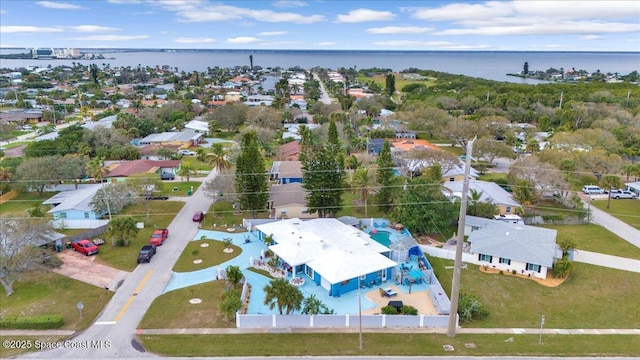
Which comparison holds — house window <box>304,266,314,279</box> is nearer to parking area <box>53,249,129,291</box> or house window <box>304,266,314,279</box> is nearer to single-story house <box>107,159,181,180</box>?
parking area <box>53,249,129,291</box>

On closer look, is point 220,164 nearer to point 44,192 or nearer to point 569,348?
point 44,192

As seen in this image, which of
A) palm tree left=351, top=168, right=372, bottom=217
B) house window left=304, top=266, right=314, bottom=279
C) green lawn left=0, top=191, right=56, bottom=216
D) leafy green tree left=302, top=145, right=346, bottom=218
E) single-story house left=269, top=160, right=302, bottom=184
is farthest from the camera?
single-story house left=269, top=160, right=302, bottom=184

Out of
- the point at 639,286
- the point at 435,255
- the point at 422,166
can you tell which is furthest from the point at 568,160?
the point at 435,255

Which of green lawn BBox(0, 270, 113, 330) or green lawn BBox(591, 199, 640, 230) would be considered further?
green lawn BBox(591, 199, 640, 230)

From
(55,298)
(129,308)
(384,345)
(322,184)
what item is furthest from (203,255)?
(384,345)

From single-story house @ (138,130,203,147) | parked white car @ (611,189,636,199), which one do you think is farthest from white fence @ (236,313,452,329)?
single-story house @ (138,130,203,147)

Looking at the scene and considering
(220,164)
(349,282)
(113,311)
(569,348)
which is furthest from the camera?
(220,164)

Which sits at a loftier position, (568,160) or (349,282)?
(568,160)
